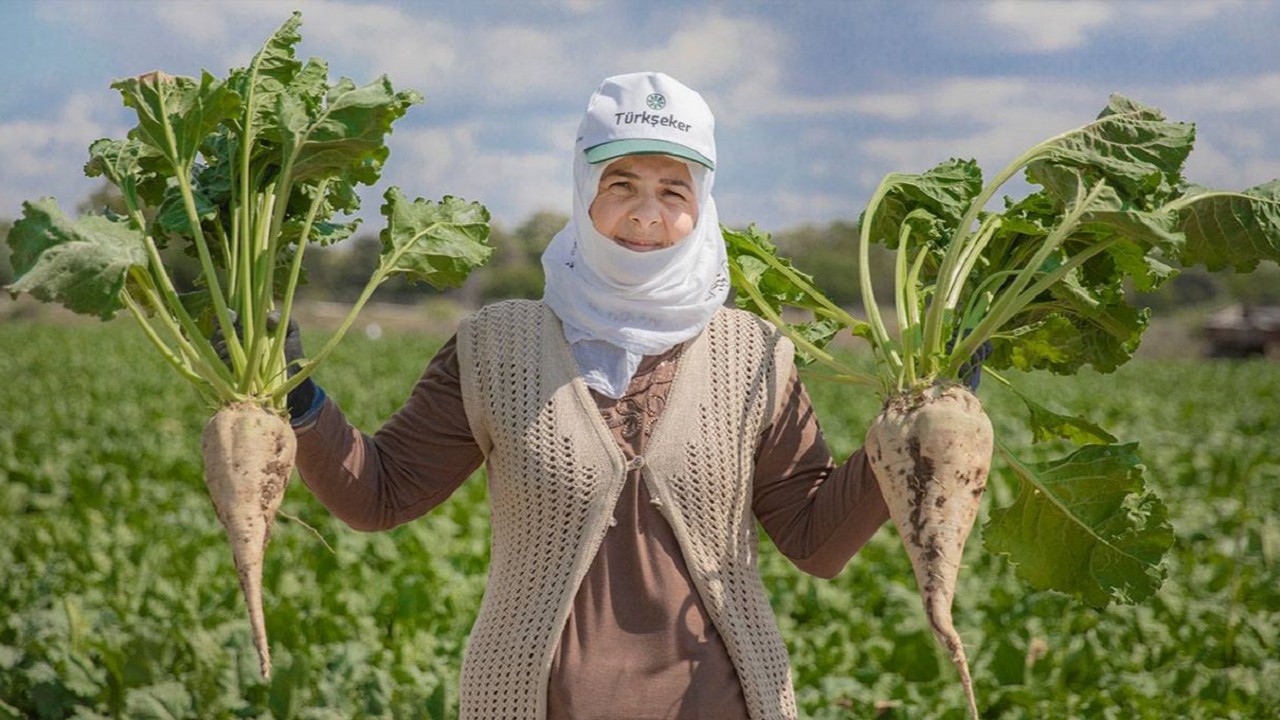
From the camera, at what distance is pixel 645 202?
226cm

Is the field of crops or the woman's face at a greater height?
the woman's face

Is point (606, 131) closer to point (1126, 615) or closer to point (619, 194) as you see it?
point (619, 194)

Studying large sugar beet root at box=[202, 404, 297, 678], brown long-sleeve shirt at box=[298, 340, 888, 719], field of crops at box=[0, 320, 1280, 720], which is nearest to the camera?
brown long-sleeve shirt at box=[298, 340, 888, 719]

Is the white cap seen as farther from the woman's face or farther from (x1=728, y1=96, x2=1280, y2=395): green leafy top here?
(x1=728, y1=96, x2=1280, y2=395): green leafy top

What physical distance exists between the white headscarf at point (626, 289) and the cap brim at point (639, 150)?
1.2 inches

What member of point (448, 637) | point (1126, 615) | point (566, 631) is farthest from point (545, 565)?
point (1126, 615)

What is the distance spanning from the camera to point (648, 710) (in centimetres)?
218

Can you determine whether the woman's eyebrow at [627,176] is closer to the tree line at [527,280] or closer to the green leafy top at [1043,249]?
the green leafy top at [1043,249]

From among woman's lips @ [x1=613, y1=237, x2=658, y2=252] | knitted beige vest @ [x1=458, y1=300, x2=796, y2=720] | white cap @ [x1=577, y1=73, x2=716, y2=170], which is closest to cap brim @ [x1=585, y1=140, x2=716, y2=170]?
white cap @ [x1=577, y1=73, x2=716, y2=170]

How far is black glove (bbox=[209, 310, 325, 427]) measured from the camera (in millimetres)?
2348

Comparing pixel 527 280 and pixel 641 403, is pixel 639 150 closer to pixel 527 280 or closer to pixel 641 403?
pixel 641 403

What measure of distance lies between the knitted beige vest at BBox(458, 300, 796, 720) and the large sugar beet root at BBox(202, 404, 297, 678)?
0.34 m

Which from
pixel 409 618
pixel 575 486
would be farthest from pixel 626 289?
pixel 409 618

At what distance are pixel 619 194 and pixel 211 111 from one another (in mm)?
750
